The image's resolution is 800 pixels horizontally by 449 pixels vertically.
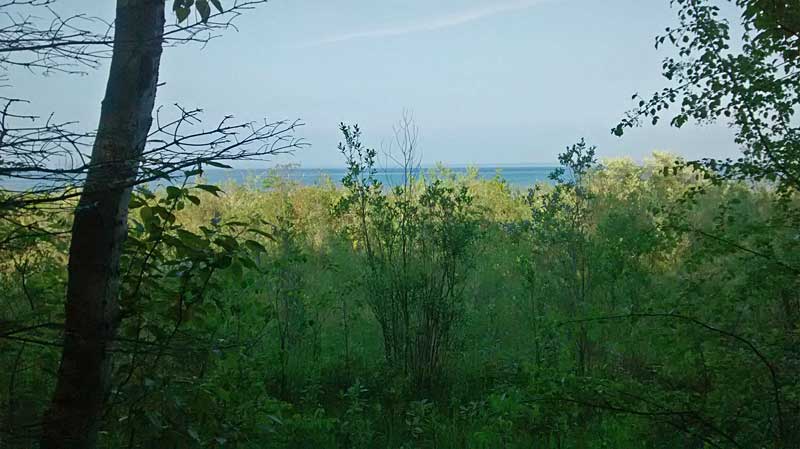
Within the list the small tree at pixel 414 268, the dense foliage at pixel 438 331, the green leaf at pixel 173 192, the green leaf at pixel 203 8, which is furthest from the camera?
the small tree at pixel 414 268

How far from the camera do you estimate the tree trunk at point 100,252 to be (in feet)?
7.72

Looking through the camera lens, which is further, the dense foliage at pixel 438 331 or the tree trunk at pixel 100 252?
the dense foliage at pixel 438 331

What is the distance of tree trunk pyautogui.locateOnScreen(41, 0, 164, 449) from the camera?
2.35 meters

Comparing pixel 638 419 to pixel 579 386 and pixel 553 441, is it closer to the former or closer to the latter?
pixel 553 441

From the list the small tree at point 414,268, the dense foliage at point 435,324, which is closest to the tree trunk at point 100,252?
the dense foliage at point 435,324

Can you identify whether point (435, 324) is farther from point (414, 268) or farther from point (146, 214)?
point (146, 214)

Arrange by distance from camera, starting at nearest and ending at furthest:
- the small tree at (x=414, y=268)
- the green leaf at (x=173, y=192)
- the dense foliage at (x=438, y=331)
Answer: the green leaf at (x=173, y=192), the dense foliage at (x=438, y=331), the small tree at (x=414, y=268)

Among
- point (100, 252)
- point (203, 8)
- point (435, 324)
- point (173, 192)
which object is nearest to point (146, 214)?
point (173, 192)

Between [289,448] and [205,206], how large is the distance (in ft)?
27.2

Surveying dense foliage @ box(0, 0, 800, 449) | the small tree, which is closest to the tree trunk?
dense foliage @ box(0, 0, 800, 449)

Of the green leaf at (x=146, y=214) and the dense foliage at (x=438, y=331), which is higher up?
the green leaf at (x=146, y=214)

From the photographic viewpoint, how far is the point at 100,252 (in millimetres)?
2361

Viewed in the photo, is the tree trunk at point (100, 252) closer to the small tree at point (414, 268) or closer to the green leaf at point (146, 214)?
the green leaf at point (146, 214)

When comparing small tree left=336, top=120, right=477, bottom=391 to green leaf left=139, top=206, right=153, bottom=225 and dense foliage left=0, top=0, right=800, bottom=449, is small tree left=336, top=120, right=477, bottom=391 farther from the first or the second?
green leaf left=139, top=206, right=153, bottom=225
